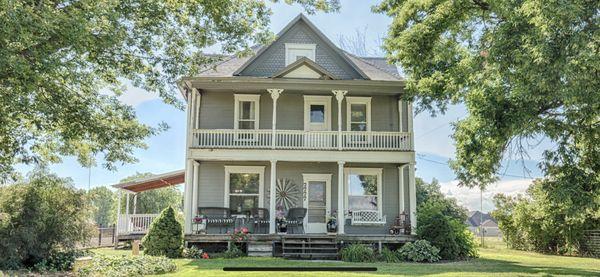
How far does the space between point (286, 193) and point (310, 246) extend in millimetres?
3132

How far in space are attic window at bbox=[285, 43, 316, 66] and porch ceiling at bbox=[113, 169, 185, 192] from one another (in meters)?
6.74

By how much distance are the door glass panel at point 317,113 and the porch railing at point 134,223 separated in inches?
304

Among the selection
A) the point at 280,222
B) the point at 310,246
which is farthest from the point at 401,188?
the point at 280,222

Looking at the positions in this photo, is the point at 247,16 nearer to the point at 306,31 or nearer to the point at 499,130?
the point at 499,130

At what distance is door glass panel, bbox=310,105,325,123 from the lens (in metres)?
18.6

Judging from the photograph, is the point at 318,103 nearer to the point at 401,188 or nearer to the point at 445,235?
the point at 401,188

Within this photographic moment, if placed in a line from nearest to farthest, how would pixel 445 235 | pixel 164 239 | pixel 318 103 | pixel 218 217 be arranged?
1. pixel 164 239
2. pixel 445 235
3. pixel 218 217
4. pixel 318 103

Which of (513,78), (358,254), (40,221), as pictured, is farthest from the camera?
(358,254)

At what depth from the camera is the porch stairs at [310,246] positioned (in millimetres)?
14894

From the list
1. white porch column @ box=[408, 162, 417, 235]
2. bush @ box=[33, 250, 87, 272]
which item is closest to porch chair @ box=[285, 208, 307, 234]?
white porch column @ box=[408, 162, 417, 235]

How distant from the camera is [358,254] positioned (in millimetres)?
14336

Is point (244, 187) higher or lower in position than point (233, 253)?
higher

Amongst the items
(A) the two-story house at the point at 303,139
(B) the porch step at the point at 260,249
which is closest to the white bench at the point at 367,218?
(A) the two-story house at the point at 303,139

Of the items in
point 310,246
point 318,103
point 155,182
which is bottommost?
point 310,246
